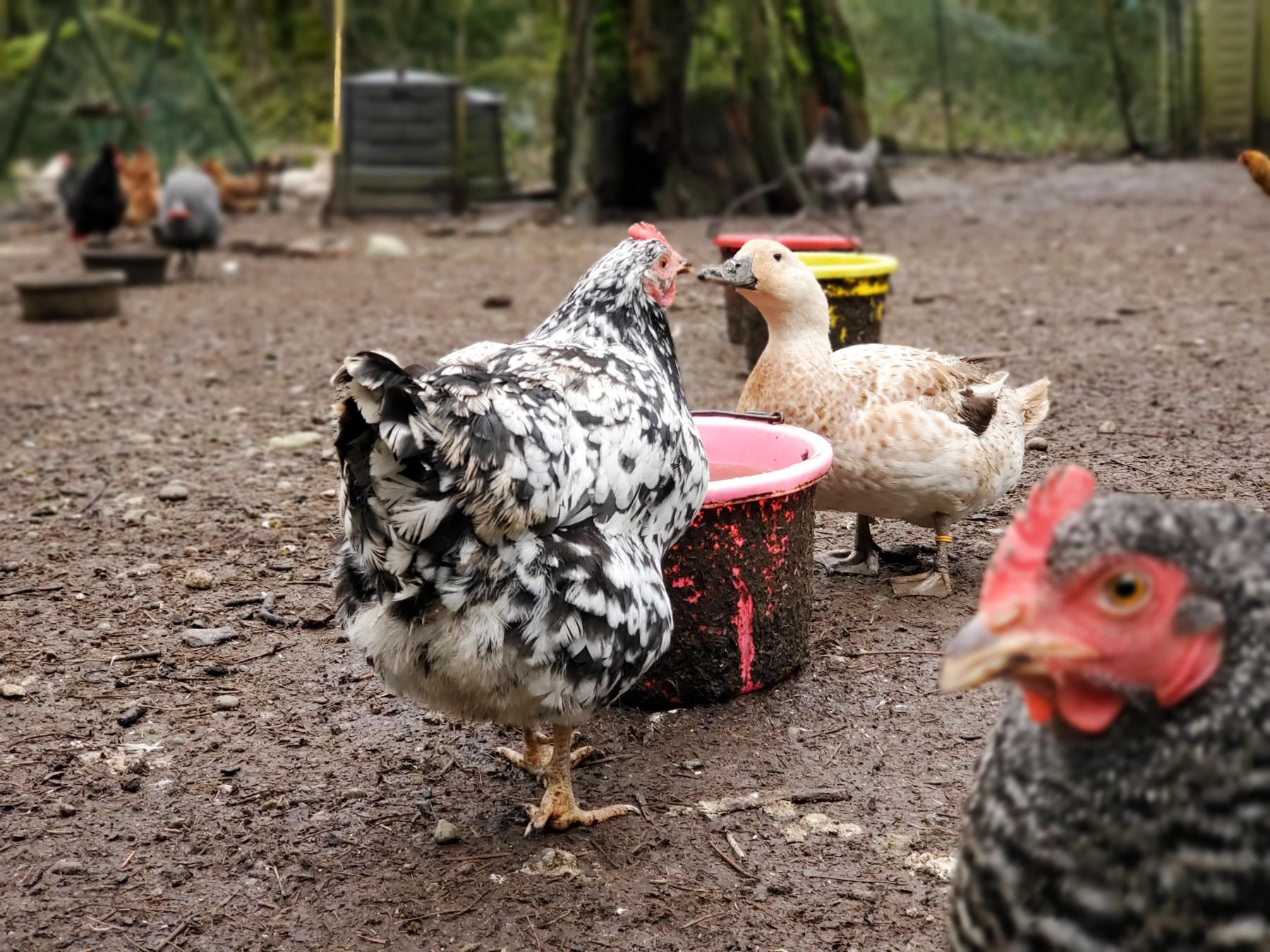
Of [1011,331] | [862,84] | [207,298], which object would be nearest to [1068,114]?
[862,84]

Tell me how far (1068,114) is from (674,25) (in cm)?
658

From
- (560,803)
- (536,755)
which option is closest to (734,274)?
(536,755)

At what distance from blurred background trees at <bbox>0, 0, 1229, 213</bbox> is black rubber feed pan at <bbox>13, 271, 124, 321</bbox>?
5087mm

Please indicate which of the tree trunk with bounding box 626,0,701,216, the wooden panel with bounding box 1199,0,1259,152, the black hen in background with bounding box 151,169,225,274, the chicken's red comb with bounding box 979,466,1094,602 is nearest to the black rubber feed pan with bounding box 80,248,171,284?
the black hen in background with bounding box 151,169,225,274

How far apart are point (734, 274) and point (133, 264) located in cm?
756

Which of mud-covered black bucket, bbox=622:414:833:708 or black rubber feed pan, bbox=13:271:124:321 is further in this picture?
black rubber feed pan, bbox=13:271:124:321

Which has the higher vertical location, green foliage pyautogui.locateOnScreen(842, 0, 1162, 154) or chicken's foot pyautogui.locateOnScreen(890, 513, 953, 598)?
green foliage pyautogui.locateOnScreen(842, 0, 1162, 154)

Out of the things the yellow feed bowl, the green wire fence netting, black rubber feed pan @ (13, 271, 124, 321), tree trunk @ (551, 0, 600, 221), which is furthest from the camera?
the green wire fence netting

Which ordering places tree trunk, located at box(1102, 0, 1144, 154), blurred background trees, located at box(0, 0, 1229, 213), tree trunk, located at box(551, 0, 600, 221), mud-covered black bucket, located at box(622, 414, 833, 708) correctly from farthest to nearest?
tree trunk, located at box(1102, 0, 1144, 154)
tree trunk, located at box(551, 0, 600, 221)
blurred background trees, located at box(0, 0, 1229, 213)
mud-covered black bucket, located at box(622, 414, 833, 708)

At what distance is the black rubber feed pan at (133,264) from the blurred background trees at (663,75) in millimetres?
4091

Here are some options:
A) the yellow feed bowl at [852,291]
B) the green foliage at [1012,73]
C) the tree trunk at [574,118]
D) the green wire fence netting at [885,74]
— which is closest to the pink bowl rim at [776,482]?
the yellow feed bowl at [852,291]

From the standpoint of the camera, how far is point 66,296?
8508 mm

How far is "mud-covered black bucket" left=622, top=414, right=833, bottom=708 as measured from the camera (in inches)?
119

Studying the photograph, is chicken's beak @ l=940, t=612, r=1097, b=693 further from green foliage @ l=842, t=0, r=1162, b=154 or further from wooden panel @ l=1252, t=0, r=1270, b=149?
green foliage @ l=842, t=0, r=1162, b=154
